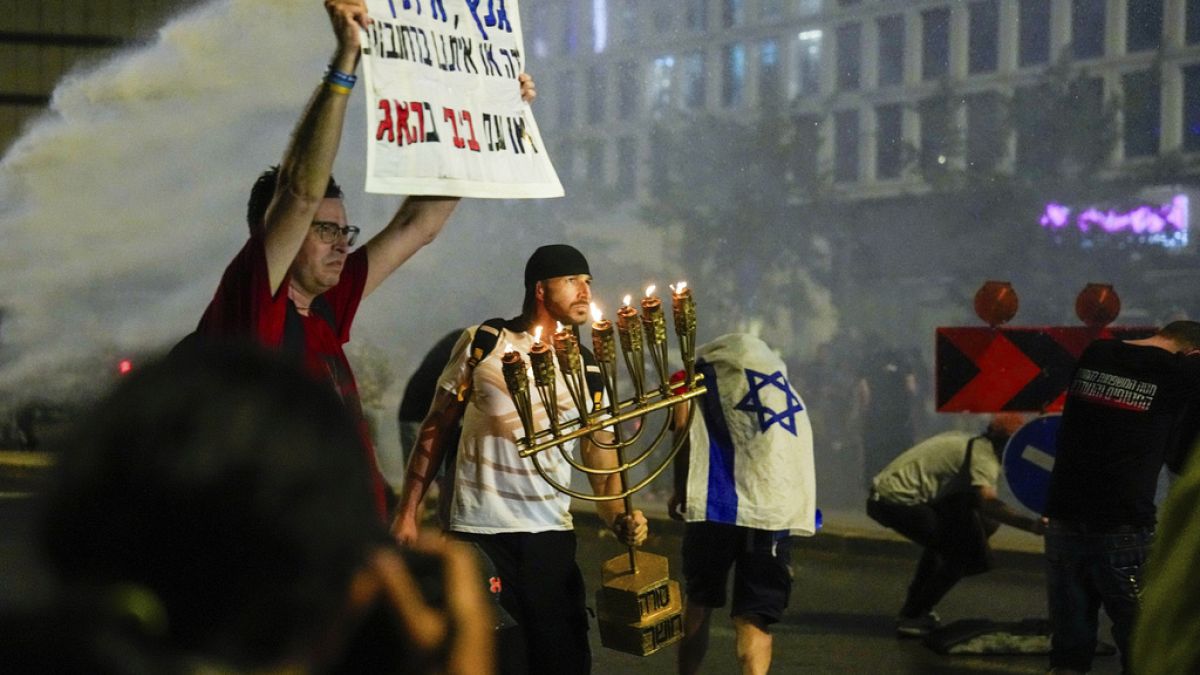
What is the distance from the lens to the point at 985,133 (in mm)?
12484

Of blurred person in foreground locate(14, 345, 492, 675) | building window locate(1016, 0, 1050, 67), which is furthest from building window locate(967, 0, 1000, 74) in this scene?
blurred person in foreground locate(14, 345, 492, 675)

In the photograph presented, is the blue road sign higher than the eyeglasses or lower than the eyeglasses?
lower

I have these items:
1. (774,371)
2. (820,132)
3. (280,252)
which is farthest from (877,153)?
(280,252)

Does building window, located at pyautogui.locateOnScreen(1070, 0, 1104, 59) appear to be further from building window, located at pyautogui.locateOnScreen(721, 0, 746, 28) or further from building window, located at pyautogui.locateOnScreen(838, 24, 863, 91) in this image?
building window, located at pyautogui.locateOnScreen(721, 0, 746, 28)

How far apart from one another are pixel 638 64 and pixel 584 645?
937 cm

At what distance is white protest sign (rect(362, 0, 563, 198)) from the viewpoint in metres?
3.26

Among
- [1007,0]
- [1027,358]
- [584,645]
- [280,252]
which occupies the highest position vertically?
[1007,0]

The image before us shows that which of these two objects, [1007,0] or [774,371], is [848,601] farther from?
[1007,0]

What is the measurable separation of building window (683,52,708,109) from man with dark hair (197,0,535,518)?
9866 millimetres

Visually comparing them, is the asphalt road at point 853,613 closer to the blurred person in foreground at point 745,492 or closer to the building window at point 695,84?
the blurred person in foreground at point 745,492

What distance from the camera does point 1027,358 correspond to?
25.1ft

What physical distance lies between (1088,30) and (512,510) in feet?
30.3

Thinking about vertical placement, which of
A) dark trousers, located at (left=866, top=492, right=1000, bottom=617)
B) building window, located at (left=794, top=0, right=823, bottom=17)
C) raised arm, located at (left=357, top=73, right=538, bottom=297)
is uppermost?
building window, located at (left=794, top=0, right=823, bottom=17)

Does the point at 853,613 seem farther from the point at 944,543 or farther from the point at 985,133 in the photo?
the point at 985,133
